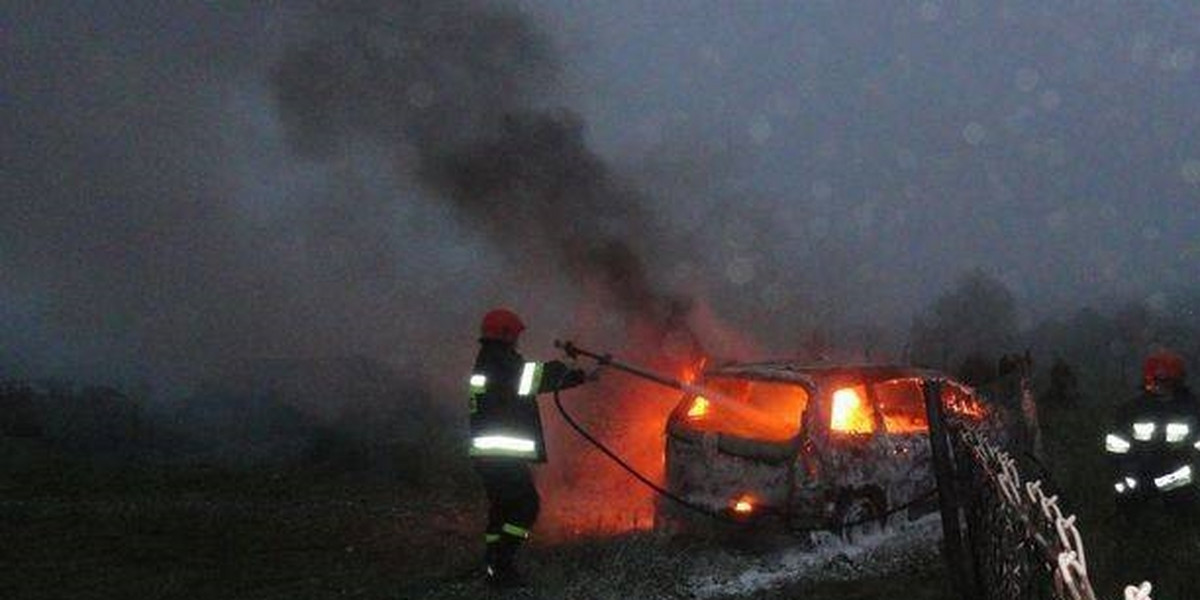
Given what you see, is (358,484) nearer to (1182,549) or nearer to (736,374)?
(736,374)

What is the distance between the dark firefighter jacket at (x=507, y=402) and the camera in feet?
23.7

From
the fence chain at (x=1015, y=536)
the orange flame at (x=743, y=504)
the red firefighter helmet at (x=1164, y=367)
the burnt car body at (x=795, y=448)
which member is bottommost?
the fence chain at (x=1015, y=536)

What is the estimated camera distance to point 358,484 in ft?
39.4

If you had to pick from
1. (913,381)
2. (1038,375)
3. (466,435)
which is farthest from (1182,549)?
(1038,375)

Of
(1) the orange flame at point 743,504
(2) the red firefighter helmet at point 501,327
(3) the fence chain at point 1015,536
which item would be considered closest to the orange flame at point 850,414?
(1) the orange flame at point 743,504

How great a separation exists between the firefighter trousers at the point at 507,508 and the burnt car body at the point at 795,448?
1.65m

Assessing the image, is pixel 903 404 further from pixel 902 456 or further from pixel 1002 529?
pixel 1002 529

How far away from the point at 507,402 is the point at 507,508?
0.81 metres

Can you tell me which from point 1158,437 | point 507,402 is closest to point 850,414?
point 1158,437

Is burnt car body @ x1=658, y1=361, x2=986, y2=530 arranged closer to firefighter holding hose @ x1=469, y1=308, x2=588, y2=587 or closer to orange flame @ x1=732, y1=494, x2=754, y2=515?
orange flame @ x1=732, y1=494, x2=754, y2=515

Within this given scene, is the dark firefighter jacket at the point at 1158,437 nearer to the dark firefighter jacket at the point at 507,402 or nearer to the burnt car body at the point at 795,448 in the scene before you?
the burnt car body at the point at 795,448

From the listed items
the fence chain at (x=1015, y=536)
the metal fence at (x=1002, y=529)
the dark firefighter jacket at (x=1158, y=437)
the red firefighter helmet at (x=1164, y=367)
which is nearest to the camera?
the fence chain at (x=1015, y=536)

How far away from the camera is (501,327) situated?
7.39 metres

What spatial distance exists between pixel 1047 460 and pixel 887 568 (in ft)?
19.7
